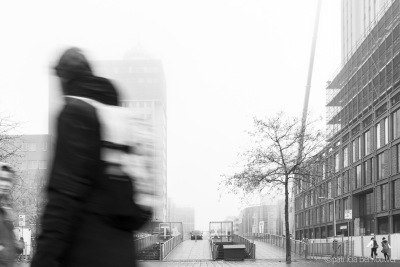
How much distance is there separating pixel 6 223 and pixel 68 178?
4.12 meters

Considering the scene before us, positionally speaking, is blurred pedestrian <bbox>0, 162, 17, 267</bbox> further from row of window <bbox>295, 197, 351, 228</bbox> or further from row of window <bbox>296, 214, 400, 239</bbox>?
row of window <bbox>295, 197, 351, 228</bbox>

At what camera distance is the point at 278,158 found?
36625mm

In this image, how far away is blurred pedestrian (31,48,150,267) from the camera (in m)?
2.43

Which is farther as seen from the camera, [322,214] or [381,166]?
[322,214]

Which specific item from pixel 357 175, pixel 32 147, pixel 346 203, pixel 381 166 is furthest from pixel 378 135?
pixel 32 147

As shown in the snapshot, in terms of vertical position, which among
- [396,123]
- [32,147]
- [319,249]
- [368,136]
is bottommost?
[319,249]

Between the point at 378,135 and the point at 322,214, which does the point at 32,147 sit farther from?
the point at 378,135

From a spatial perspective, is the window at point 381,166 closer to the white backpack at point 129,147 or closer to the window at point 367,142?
the window at point 367,142

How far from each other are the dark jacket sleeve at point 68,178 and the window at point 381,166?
181ft

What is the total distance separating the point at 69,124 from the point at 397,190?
51988mm

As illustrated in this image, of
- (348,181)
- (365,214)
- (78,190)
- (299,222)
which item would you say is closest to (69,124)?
(78,190)

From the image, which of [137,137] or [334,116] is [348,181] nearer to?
[334,116]

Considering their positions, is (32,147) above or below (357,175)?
above

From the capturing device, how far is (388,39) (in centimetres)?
5478
